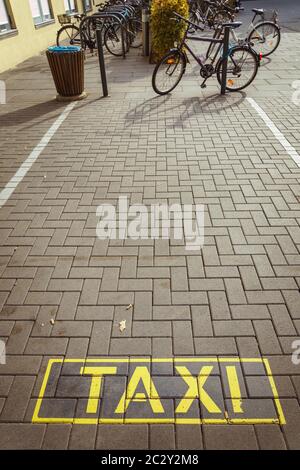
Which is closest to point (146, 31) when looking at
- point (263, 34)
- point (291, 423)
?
point (263, 34)

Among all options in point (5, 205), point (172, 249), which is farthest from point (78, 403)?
point (5, 205)

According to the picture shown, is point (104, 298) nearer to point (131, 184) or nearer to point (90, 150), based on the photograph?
point (131, 184)

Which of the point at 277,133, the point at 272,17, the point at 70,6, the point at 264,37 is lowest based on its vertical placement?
the point at 277,133

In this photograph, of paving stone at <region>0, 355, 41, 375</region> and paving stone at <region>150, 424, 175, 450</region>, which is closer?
paving stone at <region>150, 424, 175, 450</region>

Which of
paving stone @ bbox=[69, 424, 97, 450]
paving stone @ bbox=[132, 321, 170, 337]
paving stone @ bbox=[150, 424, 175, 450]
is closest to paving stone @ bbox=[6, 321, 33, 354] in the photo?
paving stone @ bbox=[69, 424, 97, 450]

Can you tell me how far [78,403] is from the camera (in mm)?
2164

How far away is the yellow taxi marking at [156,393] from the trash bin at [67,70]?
21.1ft

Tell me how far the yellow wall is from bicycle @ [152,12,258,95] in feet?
17.4

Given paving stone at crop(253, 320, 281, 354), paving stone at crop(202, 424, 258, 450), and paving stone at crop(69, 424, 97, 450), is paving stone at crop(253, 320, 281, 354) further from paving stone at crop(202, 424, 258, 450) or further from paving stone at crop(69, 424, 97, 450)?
paving stone at crop(69, 424, 97, 450)

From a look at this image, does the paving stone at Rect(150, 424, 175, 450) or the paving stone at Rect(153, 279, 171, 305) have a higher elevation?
the paving stone at Rect(153, 279, 171, 305)

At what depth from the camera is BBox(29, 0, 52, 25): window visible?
11.1 metres

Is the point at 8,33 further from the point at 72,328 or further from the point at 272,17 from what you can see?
the point at 72,328

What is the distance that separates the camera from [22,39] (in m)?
10.4

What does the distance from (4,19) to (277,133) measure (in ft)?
29.9
